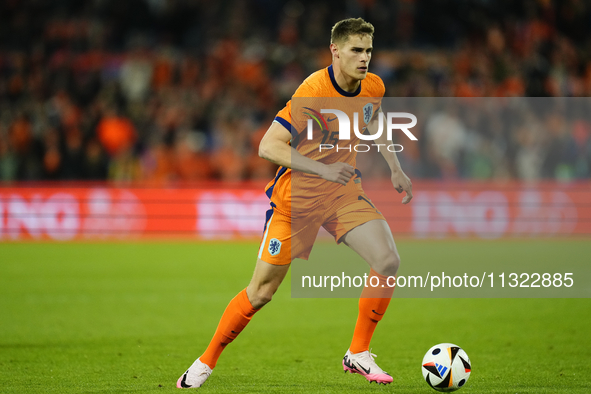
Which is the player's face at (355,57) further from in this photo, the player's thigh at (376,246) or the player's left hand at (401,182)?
the player's thigh at (376,246)

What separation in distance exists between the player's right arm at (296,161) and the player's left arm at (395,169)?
2.24ft

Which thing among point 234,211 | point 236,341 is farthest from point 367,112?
point 234,211

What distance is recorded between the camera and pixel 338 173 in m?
4.73

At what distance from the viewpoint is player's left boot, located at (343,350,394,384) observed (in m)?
5.16

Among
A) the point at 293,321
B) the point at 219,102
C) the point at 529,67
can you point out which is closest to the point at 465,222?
the point at 529,67

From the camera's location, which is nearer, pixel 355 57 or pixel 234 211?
pixel 355 57

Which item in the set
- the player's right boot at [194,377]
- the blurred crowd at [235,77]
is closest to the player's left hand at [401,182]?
the player's right boot at [194,377]

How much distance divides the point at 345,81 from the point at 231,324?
1.81 m

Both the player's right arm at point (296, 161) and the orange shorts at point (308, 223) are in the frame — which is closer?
the player's right arm at point (296, 161)

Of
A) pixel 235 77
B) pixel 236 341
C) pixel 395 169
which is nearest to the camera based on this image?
pixel 395 169

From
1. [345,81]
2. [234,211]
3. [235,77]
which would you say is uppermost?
[235,77]

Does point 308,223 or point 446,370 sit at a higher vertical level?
point 308,223

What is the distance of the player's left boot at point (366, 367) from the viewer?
5.16 meters

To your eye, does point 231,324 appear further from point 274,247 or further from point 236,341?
point 236,341
